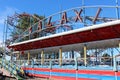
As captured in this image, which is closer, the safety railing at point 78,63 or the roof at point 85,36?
the safety railing at point 78,63

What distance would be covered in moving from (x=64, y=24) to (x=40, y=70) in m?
5.42

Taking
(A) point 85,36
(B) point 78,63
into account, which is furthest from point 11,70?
(A) point 85,36

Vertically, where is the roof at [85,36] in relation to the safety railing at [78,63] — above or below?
above

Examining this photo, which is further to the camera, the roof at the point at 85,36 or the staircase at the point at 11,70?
the staircase at the point at 11,70

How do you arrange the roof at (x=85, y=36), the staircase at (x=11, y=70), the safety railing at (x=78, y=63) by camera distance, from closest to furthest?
the safety railing at (x=78, y=63)
the roof at (x=85, y=36)
the staircase at (x=11, y=70)

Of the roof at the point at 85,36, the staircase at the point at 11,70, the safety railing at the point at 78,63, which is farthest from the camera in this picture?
the staircase at the point at 11,70

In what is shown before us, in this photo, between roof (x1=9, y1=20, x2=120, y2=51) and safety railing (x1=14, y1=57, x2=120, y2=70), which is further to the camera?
roof (x1=9, y1=20, x2=120, y2=51)

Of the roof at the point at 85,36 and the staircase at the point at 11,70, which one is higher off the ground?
the roof at the point at 85,36

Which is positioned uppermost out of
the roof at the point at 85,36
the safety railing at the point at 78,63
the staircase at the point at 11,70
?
the roof at the point at 85,36

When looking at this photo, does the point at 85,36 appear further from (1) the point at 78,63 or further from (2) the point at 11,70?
(2) the point at 11,70

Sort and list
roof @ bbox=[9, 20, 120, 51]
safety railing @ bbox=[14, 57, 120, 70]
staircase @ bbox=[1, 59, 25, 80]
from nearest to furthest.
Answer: safety railing @ bbox=[14, 57, 120, 70]
roof @ bbox=[9, 20, 120, 51]
staircase @ bbox=[1, 59, 25, 80]

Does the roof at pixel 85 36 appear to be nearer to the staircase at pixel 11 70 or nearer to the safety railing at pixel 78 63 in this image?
the safety railing at pixel 78 63

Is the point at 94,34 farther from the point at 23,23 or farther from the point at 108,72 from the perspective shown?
the point at 23,23

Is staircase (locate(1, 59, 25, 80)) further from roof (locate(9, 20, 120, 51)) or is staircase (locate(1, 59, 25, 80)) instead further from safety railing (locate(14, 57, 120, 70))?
roof (locate(9, 20, 120, 51))
